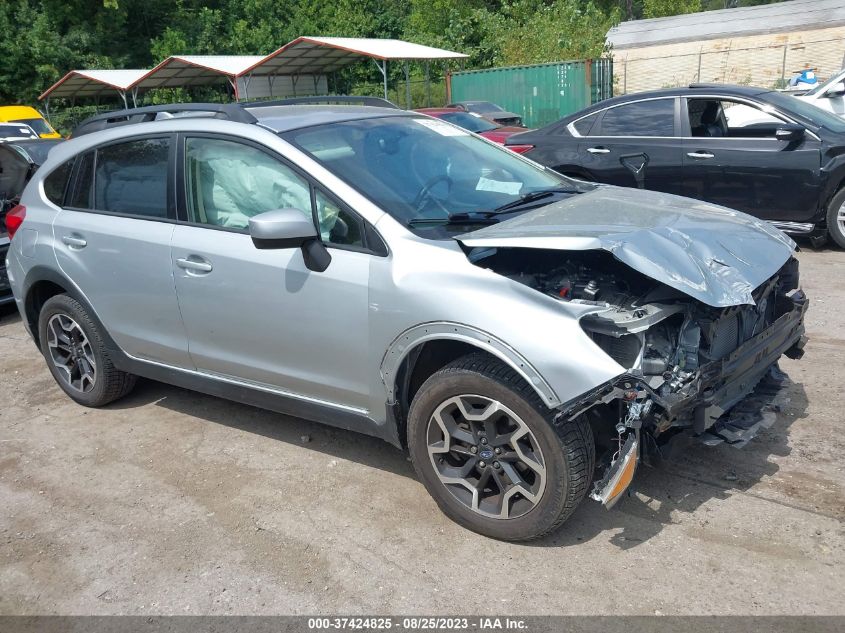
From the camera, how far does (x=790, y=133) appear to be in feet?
24.1

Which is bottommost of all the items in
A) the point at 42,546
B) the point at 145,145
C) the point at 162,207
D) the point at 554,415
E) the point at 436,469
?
Result: the point at 42,546

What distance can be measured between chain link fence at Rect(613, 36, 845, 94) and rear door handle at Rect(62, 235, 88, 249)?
30.3 m

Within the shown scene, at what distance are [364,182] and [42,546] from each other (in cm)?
230

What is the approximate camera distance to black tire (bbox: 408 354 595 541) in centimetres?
311

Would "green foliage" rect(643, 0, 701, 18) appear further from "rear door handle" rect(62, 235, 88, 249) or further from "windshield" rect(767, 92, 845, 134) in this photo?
"rear door handle" rect(62, 235, 88, 249)

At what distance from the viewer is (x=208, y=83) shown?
103 ft

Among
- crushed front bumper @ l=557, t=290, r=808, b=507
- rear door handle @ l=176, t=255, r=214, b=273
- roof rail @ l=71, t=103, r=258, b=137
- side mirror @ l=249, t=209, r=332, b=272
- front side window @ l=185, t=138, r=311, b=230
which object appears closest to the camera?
crushed front bumper @ l=557, t=290, r=808, b=507

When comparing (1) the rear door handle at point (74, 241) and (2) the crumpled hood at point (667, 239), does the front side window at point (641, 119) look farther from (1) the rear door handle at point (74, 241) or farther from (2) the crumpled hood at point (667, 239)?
(1) the rear door handle at point (74, 241)

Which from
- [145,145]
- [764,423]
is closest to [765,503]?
[764,423]

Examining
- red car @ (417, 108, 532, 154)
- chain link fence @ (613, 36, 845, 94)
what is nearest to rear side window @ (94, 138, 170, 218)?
red car @ (417, 108, 532, 154)

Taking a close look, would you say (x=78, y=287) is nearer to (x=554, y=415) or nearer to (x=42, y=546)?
(x=42, y=546)

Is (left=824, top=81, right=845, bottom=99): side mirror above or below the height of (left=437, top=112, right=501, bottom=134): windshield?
above

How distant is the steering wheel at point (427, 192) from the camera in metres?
3.73

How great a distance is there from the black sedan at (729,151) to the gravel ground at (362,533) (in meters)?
3.24
